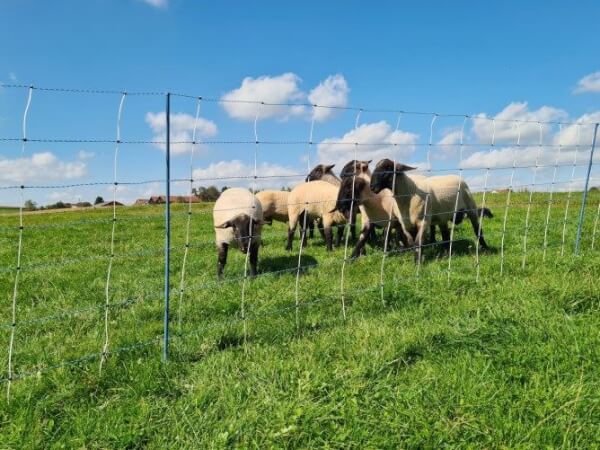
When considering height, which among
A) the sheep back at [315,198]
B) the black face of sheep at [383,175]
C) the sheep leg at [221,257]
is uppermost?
the black face of sheep at [383,175]

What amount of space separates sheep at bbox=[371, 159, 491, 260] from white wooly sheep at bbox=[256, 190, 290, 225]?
427 cm

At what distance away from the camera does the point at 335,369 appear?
3.59 metres

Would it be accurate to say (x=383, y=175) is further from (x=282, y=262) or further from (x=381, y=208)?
(x=282, y=262)

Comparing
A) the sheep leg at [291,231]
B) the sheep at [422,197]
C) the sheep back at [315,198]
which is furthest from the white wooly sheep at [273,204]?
the sheep at [422,197]

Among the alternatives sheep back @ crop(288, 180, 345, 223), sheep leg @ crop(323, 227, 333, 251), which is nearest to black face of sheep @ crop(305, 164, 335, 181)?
sheep back @ crop(288, 180, 345, 223)

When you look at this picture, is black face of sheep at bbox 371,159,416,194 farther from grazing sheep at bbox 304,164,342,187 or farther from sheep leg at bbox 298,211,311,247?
grazing sheep at bbox 304,164,342,187

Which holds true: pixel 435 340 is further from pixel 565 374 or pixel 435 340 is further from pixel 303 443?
pixel 303 443

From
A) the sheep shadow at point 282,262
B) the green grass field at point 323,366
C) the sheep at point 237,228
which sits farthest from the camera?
the sheep shadow at point 282,262

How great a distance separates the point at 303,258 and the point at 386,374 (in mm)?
5325

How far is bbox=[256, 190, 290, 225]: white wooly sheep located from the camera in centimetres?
1212

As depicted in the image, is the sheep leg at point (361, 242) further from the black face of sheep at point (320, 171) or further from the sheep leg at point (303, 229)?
the black face of sheep at point (320, 171)

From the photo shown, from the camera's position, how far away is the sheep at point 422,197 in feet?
24.9

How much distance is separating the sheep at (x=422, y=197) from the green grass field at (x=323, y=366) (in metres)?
1.74

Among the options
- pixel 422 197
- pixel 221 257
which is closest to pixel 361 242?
pixel 422 197
